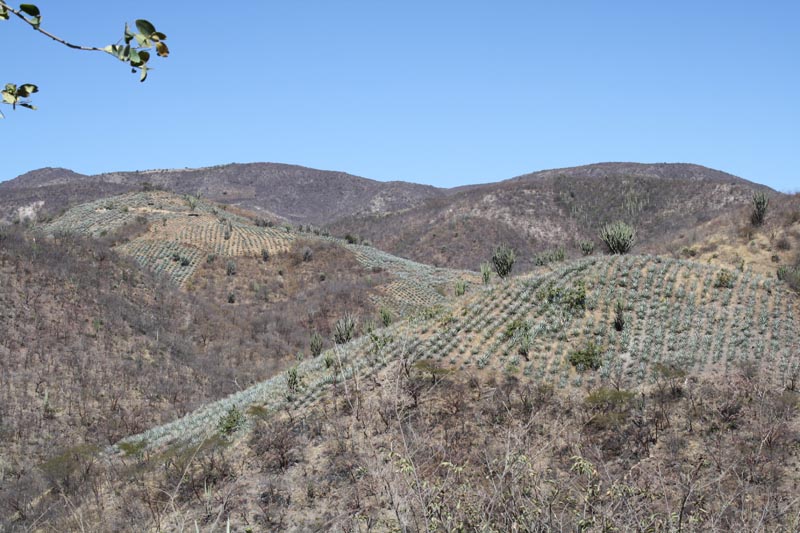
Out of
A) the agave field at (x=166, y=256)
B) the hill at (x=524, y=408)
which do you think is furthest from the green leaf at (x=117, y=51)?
the agave field at (x=166, y=256)

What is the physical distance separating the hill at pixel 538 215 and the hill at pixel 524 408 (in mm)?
42401

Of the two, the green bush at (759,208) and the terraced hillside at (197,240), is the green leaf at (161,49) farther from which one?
the green bush at (759,208)

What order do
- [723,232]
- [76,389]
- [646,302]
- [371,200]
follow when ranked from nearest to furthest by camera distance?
1. [646,302]
2. [76,389]
3. [723,232]
4. [371,200]

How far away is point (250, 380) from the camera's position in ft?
68.5

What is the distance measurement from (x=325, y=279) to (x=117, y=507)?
87.4ft

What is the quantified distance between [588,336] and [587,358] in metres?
1.12

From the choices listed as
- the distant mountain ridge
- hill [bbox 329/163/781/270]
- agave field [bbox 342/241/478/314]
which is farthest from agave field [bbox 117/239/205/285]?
hill [bbox 329/163/781/270]

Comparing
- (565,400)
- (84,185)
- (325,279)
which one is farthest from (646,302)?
(84,185)

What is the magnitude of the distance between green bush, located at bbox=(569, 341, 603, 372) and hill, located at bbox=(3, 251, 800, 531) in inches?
1.6

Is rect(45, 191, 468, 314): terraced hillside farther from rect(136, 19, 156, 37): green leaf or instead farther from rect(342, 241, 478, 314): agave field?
rect(136, 19, 156, 37): green leaf

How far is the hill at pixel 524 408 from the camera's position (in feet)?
27.9

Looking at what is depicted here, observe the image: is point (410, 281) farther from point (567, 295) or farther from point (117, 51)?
point (117, 51)

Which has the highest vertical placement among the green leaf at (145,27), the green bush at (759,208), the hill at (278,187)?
the hill at (278,187)

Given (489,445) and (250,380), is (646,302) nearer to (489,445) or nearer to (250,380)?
(489,445)
